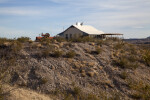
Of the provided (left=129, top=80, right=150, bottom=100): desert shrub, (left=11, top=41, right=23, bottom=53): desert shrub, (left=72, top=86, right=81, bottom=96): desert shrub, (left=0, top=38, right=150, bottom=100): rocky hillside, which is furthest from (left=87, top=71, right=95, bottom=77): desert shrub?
(left=11, top=41, right=23, bottom=53): desert shrub

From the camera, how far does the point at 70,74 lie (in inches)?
461

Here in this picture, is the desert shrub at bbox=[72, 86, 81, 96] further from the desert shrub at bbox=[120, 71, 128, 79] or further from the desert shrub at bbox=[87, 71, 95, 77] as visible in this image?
the desert shrub at bbox=[120, 71, 128, 79]

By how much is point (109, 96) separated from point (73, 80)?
2.58m

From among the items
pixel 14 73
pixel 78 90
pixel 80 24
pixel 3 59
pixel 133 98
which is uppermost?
pixel 80 24

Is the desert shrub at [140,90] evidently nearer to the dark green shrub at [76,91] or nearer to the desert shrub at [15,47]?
the dark green shrub at [76,91]

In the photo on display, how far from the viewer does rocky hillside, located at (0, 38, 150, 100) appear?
32.8ft

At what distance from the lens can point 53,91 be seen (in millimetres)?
9758

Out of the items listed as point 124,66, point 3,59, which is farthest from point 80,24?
point 3,59

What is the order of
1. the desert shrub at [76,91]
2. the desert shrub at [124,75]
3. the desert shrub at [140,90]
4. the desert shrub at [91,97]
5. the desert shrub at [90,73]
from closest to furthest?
the desert shrub at [91,97], the desert shrub at [76,91], the desert shrub at [140,90], the desert shrub at [90,73], the desert shrub at [124,75]

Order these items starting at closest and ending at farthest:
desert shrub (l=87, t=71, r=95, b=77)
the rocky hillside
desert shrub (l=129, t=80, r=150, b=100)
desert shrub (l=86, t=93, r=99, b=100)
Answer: desert shrub (l=86, t=93, r=99, b=100) → the rocky hillside → desert shrub (l=129, t=80, r=150, b=100) → desert shrub (l=87, t=71, r=95, b=77)

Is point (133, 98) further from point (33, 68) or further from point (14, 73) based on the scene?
point (14, 73)

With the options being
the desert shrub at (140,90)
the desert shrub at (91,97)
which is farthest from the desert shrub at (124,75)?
the desert shrub at (91,97)

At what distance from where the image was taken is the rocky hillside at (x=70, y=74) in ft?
32.8

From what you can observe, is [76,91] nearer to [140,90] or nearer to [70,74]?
[70,74]
